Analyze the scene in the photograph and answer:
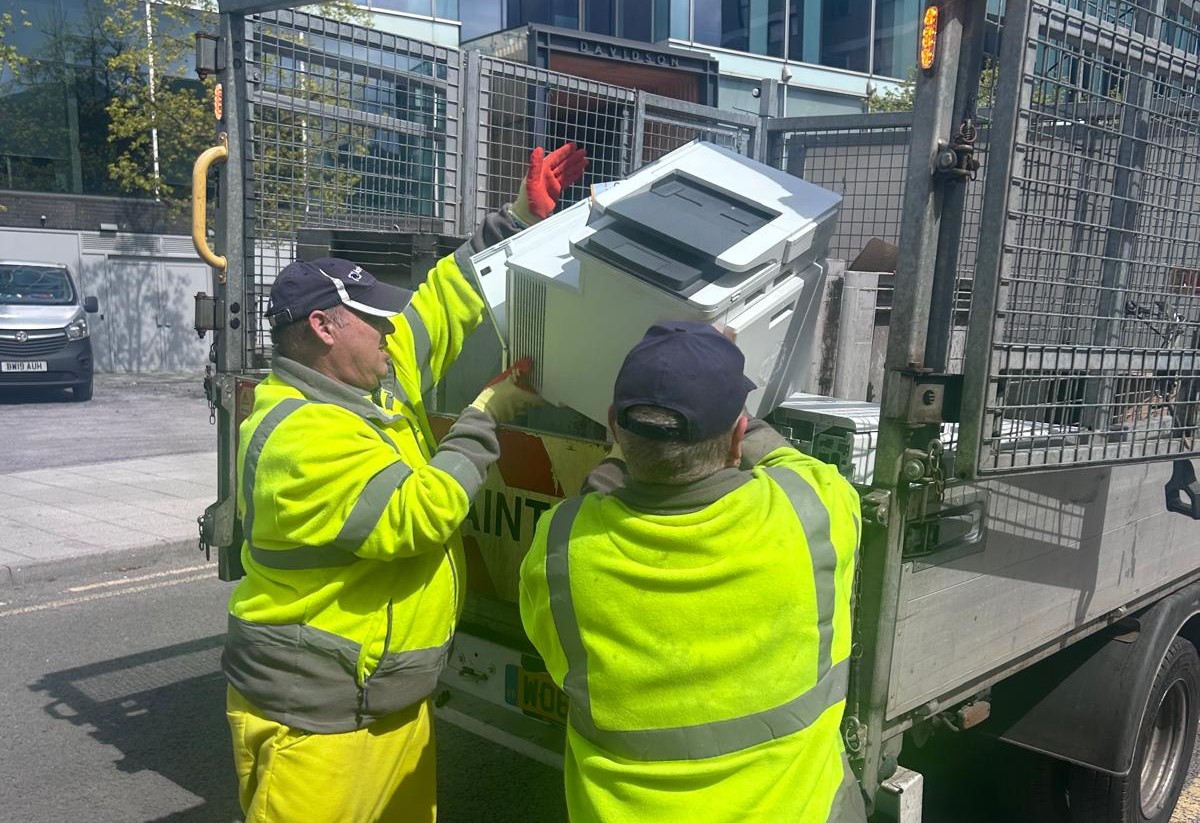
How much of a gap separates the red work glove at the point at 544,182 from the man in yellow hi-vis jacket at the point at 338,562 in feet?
2.63

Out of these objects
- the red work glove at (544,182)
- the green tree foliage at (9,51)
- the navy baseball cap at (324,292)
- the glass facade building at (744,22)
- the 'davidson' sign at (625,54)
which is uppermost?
the glass facade building at (744,22)

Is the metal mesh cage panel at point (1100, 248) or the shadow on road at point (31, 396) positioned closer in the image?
the metal mesh cage panel at point (1100, 248)

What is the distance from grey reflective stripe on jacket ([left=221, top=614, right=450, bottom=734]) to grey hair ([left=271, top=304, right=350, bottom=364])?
0.63m

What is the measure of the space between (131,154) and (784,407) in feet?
64.2

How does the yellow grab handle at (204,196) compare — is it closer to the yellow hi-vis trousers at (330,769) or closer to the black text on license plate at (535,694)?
the yellow hi-vis trousers at (330,769)

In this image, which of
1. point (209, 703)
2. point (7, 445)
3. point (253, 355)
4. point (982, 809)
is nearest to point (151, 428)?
point (7, 445)

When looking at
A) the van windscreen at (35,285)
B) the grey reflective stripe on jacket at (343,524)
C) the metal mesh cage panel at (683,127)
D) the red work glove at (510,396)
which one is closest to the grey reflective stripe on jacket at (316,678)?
the grey reflective stripe on jacket at (343,524)

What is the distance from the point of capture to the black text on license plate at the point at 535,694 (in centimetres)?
261

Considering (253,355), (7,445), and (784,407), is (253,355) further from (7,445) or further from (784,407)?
(7,445)

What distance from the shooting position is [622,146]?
5.09m

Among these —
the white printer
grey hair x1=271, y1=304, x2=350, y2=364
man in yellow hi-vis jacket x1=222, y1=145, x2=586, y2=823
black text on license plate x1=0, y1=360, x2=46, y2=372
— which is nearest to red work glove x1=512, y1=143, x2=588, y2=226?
the white printer

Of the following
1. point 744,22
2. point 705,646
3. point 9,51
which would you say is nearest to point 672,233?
point 705,646

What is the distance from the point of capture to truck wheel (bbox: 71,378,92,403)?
588 inches

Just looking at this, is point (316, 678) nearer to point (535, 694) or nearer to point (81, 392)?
point (535, 694)
